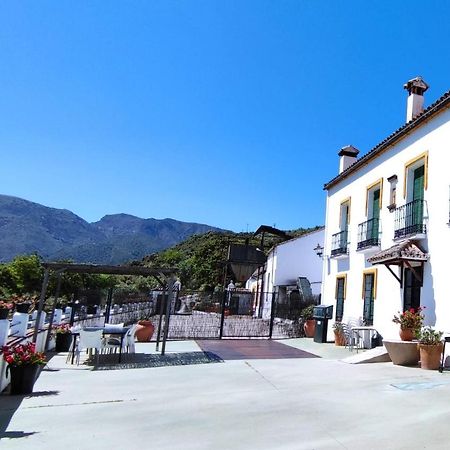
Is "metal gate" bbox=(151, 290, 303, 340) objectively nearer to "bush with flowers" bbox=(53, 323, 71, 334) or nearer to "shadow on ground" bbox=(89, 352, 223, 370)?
"shadow on ground" bbox=(89, 352, 223, 370)

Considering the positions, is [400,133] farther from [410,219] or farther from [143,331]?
[143,331]

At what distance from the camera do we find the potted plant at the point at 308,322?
58.3ft

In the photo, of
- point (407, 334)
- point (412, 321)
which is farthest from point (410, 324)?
point (407, 334)

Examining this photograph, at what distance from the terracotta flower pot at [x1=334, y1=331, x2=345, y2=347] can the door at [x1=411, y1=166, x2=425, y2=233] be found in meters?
4.87

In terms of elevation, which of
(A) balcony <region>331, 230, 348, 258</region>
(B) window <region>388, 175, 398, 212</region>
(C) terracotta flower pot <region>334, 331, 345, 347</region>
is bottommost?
(C) terracotta flower pot <region>334, 331, 345, 347</region>

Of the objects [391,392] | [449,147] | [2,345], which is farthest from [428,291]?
[2,345]

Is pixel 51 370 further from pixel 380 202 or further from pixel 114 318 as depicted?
pixel 380 202

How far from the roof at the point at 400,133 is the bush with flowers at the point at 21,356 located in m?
11.0

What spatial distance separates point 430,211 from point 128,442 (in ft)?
32.0

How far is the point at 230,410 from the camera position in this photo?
614 centimetres

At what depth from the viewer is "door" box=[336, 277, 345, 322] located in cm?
1659

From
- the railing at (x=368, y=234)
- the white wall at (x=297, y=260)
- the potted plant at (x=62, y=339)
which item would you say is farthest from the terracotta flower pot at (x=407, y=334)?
the white wall at (x=297, y=260)

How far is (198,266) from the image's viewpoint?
55.6m

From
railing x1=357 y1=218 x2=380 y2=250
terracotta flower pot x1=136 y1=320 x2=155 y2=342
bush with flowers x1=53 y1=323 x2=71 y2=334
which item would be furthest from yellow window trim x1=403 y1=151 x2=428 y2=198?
bush with flowers x1=53 y1=323 x2=71 y2=334
